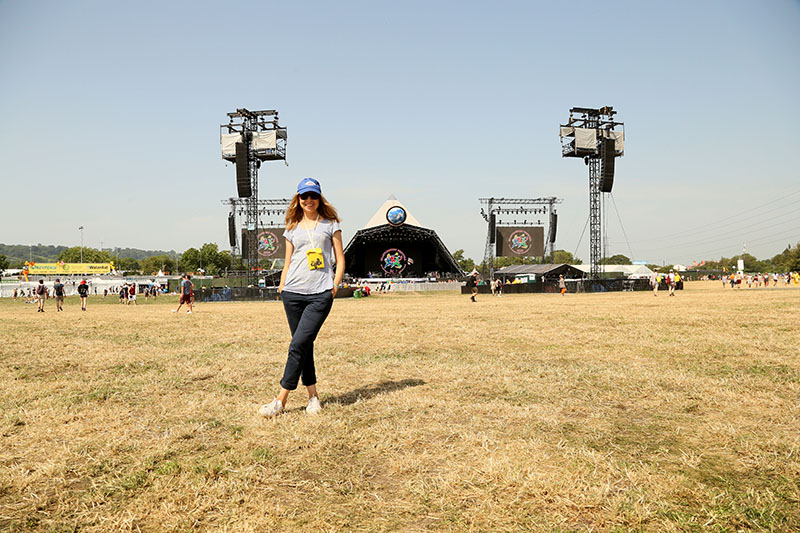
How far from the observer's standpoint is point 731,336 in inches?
366

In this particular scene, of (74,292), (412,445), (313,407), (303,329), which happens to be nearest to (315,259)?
(303,329)

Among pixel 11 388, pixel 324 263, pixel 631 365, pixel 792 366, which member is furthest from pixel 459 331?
pixel 11 388

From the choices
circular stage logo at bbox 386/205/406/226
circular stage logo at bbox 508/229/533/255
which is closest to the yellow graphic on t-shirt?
circular stage logo at bbox 508/229/533/255

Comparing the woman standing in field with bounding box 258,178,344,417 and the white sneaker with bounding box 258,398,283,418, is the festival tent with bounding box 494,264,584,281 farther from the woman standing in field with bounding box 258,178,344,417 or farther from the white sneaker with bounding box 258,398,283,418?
the white sneaker with bounding box 258,398,283,418

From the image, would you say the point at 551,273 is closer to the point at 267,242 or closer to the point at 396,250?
the point at 396,250

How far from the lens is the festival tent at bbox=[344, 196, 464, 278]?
2539 inches

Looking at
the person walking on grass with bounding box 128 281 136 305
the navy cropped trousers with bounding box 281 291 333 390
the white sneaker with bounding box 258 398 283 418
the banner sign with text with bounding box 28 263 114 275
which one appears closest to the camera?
the white sneaker with bounding box 258 398 283 418

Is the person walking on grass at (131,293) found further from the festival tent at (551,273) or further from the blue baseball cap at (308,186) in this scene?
the festival tent at (551,273)

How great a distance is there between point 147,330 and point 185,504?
10912 mm

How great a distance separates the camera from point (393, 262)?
6944cm

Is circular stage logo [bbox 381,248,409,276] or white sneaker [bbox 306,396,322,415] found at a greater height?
circular stage logo [bbox 381,248,409,276]

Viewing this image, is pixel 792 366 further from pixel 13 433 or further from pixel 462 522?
pixel 13 433

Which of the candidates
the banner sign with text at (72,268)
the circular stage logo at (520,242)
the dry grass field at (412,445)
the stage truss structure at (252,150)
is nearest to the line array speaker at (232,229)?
the stage truss structure at (252,150)

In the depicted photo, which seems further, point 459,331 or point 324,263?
point 459,331
